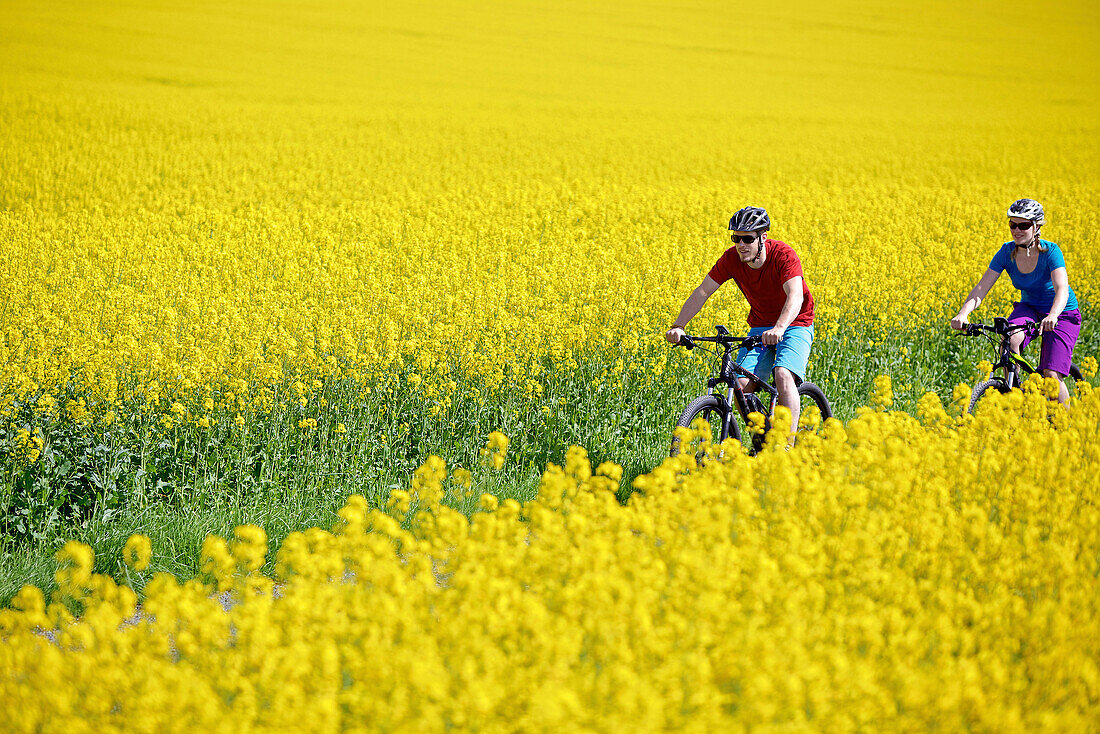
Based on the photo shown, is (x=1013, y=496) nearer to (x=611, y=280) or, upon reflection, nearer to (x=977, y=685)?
(x=977, y=685)

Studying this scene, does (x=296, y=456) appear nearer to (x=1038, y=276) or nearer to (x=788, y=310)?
(x=788, y=310)

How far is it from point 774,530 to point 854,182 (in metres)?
18.4

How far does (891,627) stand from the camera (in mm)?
2979

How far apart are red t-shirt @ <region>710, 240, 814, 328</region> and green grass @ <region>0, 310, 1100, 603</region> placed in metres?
1.40

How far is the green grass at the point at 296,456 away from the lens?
5012mm

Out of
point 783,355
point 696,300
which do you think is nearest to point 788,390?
point 783,355

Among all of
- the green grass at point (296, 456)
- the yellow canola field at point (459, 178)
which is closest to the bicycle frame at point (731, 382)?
the green grass at point (296, 456)

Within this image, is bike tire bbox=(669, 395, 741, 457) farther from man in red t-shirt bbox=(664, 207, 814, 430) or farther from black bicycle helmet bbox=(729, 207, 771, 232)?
black bicycle helmet bbox=(729, 207, 771, 232)

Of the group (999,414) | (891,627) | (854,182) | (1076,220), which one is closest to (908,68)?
(854,182)

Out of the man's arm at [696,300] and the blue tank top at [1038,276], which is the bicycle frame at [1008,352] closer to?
the blue tank top at [1038,276]

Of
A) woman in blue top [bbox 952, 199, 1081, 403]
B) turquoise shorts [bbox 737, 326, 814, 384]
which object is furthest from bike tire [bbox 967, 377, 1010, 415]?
turquoise shorts [bbox 737, 326, 814, 384]

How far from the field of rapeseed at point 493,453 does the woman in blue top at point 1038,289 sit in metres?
0.96

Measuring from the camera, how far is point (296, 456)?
618 cm

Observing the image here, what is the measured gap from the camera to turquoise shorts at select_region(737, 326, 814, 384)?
224 inches
